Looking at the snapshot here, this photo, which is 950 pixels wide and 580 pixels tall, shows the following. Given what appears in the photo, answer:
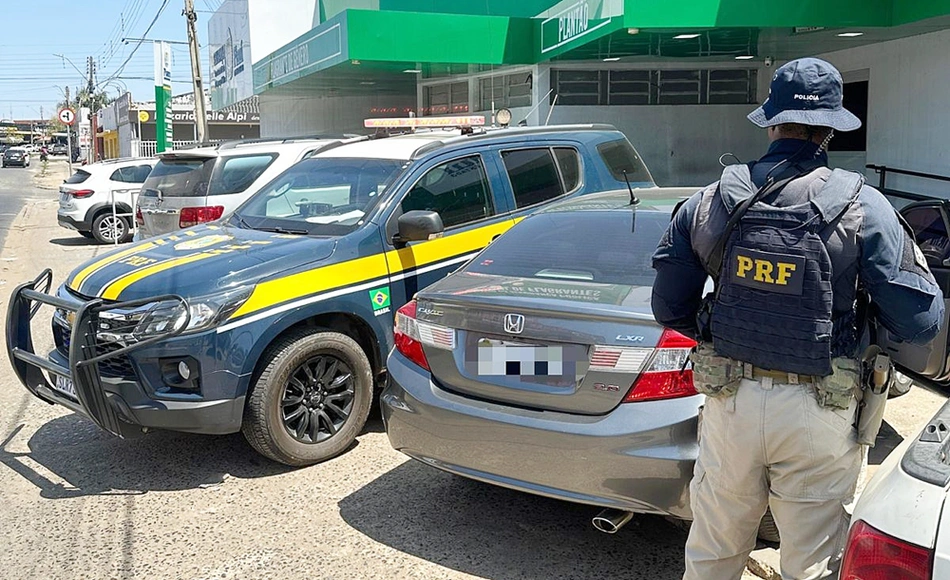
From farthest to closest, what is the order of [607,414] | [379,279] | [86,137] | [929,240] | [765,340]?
[86,137], [379,279], [929,240], [607,414], [765,340]

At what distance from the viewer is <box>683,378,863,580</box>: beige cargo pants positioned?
2.55 m

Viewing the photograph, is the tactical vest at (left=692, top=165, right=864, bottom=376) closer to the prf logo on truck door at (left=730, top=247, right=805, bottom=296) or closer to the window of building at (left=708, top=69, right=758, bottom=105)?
the prf logo on truck door at (left=730, top=247, right=805, bottom=296)

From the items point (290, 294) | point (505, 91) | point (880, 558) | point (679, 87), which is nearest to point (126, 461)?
point (290, 294)

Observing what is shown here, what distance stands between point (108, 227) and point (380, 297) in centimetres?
1347

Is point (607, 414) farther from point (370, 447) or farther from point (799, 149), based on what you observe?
point (370, 447)

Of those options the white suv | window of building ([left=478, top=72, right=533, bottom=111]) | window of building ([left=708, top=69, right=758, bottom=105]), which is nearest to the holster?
window of building ([left=478, top=72, right=533, bottom=111])

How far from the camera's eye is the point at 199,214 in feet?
32.5

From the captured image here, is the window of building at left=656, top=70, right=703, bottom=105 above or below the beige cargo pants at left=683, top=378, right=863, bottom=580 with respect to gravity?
above

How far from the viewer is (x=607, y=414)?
3.39 metres

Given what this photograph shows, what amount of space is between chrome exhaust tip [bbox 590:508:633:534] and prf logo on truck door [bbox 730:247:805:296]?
1279 mm

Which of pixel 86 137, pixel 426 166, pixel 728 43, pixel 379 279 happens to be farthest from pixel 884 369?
pixel 86 137

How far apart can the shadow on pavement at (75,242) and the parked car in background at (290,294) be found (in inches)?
487

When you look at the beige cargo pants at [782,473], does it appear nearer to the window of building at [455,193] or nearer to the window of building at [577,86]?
the window of building at [455,193]

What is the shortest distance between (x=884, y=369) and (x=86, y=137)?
4175cm
